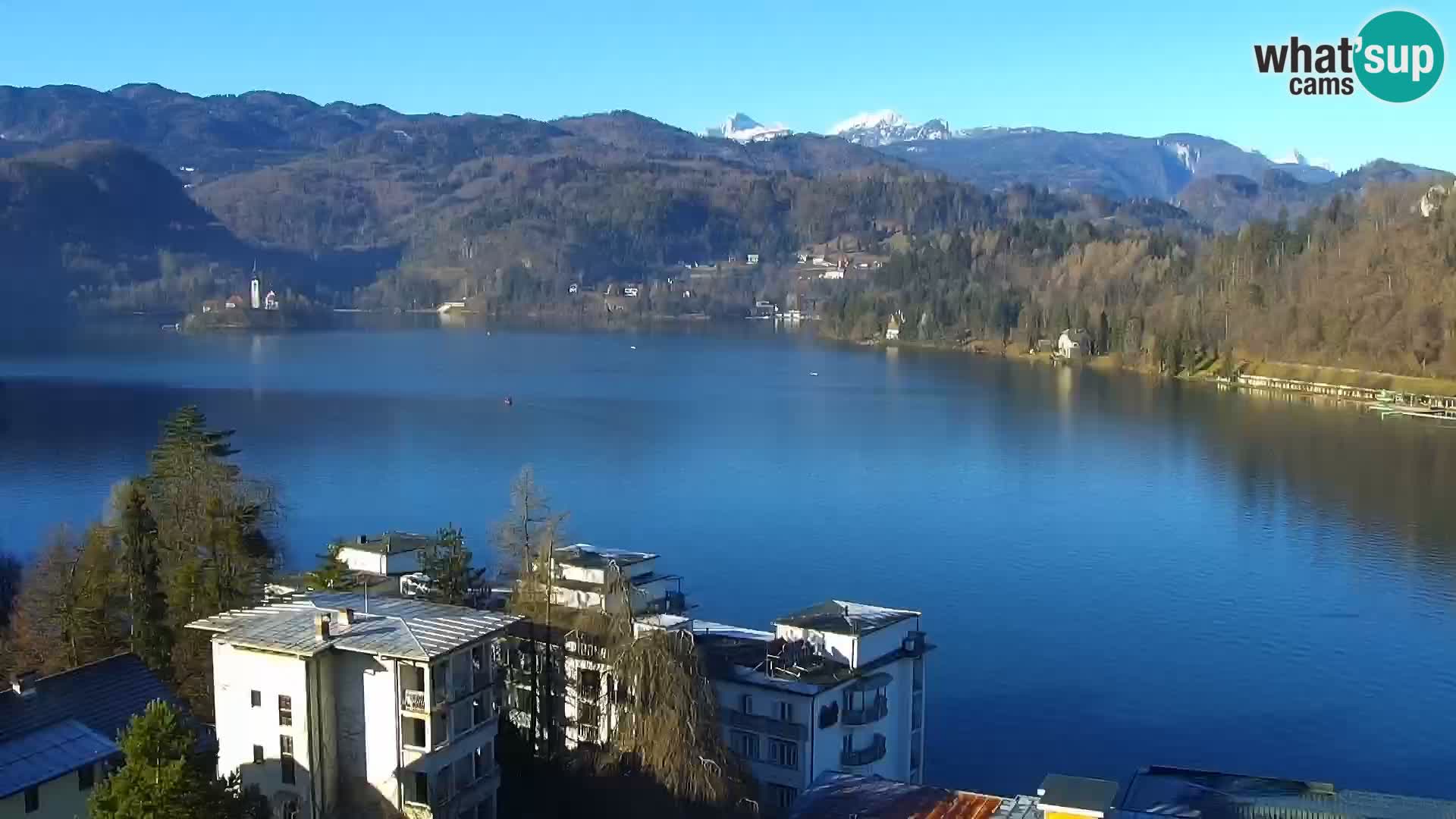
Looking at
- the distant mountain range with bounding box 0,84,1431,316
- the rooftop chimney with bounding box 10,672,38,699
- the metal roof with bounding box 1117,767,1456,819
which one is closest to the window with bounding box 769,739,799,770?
the metal roof with bounding box 1117,767,1456,819

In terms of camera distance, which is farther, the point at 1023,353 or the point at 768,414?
the point at 1023,353

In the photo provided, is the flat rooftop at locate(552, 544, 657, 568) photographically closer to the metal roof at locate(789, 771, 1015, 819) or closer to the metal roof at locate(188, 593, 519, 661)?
the metal roof at locate(188, 593, 519, 661)

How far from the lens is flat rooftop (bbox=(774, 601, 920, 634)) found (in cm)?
428

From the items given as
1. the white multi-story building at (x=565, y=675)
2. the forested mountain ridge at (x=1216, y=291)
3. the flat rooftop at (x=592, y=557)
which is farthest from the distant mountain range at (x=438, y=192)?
the white multi-story building at (x=565, y=675)

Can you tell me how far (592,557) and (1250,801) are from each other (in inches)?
98.8

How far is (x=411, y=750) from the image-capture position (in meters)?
3.33

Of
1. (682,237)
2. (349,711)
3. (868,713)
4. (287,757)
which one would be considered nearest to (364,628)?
(349,711)

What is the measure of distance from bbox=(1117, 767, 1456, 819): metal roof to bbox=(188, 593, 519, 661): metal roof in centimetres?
157

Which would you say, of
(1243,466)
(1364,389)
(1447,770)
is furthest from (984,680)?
(1364,389)

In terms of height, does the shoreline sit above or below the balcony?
above

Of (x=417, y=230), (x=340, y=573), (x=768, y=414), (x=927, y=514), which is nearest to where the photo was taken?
(x=340, y=573)

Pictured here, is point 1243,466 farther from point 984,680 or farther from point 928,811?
point 928,811

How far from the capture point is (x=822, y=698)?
396 centimetres

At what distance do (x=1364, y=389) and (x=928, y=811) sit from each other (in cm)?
1388
